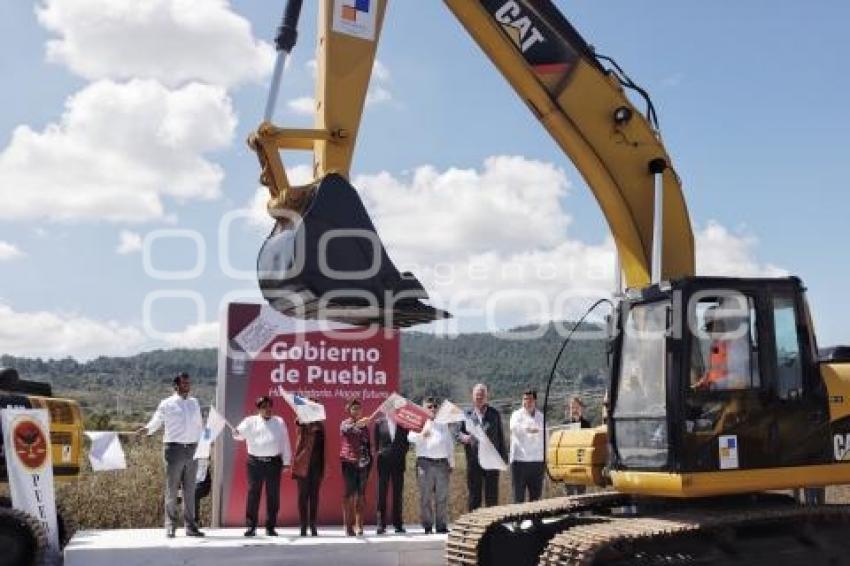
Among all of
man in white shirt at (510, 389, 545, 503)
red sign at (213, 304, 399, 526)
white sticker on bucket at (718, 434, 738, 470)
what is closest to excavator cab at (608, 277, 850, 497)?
white sticker on bucket at (718, 434, 738, 470)

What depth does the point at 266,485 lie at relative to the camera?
12023mm

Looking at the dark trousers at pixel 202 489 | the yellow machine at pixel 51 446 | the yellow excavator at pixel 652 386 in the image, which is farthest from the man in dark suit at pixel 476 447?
the yellow machine at pixel 51 446

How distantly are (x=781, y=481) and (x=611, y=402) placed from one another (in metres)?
1.32

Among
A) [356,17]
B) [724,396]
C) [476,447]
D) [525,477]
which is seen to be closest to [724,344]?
[724,396]

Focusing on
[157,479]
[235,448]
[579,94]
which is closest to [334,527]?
[235,448]

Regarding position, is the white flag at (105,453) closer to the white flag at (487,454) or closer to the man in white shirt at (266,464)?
→ the man in white shirt at (266,464)

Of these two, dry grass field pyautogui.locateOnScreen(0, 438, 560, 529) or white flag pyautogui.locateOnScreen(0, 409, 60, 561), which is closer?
white flag pyautogui.locateOnScreen(0, 409, 60, 561)

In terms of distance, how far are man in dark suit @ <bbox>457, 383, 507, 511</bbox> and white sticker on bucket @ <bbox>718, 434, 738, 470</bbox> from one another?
5.98 meters

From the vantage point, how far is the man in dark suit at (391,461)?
12.6 meters

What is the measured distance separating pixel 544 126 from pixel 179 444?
5.89m

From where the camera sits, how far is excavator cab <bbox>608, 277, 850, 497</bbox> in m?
6.91

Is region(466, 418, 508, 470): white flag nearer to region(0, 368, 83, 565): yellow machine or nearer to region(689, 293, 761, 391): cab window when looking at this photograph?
region(0, 368, 83, 565): yellow machine

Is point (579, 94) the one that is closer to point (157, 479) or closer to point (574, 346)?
point (574, 346)

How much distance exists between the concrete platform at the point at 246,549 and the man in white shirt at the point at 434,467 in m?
0.47
